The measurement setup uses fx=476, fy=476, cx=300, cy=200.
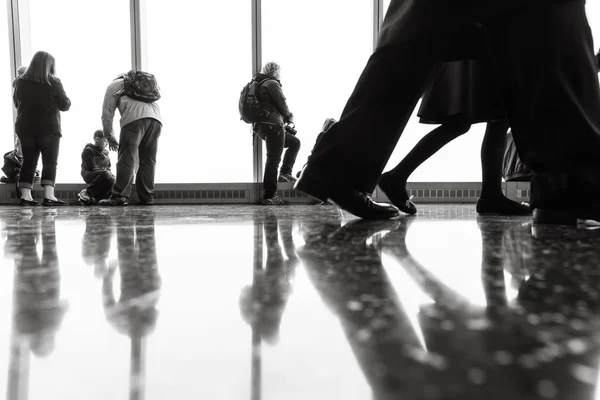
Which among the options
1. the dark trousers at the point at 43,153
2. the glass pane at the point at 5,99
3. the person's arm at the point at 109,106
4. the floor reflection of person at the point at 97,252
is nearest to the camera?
the floor reflection of person at the point at 97,252

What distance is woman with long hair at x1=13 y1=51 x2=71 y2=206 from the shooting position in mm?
4129

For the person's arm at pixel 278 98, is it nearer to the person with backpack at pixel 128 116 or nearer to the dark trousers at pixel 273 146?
the dark trousers at pixel 273 146

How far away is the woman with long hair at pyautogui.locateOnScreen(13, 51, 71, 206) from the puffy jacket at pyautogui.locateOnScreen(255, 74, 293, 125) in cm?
172

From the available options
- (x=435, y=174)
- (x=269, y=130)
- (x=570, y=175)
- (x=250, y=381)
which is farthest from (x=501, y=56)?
(x=435, y=174)

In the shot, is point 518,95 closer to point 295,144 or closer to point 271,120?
point 271,120

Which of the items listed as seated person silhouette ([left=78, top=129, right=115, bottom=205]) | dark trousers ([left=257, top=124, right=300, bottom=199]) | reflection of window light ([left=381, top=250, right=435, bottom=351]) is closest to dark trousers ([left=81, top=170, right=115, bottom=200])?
seated person silhouette ([left=78, top=129, right=115, bottom=205])

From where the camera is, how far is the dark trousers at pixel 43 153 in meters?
4.30

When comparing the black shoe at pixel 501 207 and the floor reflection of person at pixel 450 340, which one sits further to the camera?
the black shoe at pixel 501 207

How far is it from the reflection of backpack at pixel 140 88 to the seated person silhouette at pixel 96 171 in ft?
4.66

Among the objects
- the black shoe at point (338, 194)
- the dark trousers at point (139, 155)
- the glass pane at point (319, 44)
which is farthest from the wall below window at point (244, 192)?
the black shoe at point (338, 194)

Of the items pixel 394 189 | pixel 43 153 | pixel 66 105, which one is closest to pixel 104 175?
pixel 43 153

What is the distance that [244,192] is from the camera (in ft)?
20.3

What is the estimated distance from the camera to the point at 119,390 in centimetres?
18

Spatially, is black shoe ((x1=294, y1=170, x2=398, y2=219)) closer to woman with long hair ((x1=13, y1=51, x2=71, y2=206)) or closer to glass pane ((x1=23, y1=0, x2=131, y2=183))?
woman with long hair ((x1=13, y1=51, x2=71, y2=206))
